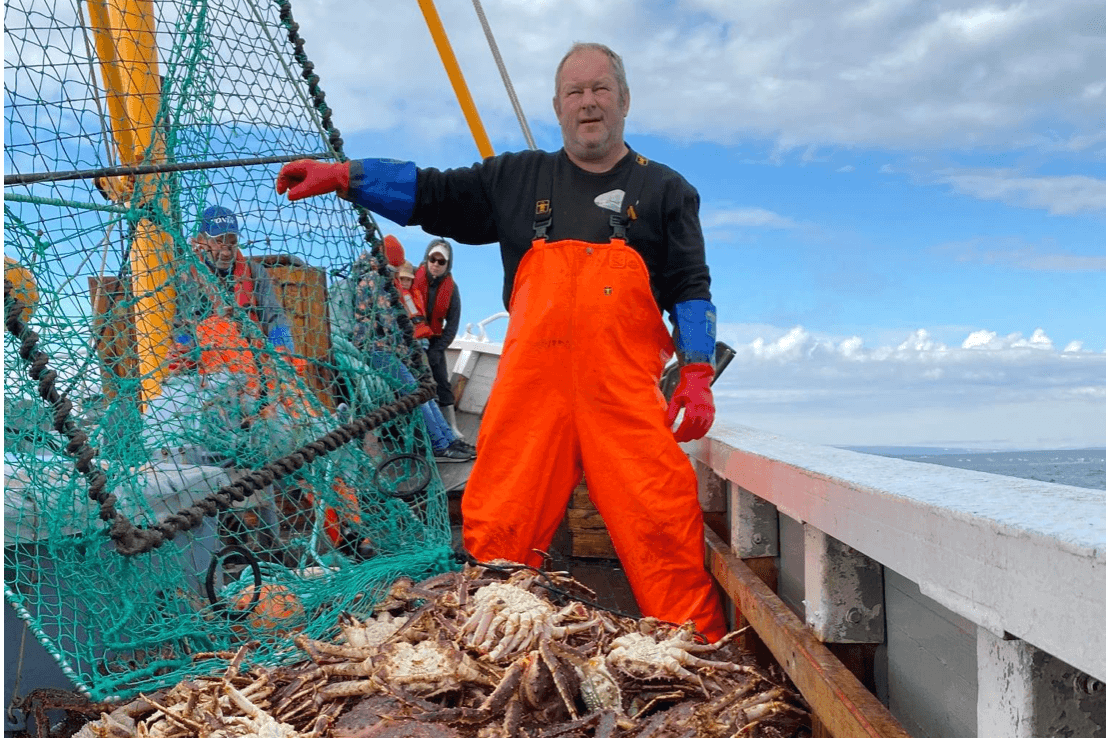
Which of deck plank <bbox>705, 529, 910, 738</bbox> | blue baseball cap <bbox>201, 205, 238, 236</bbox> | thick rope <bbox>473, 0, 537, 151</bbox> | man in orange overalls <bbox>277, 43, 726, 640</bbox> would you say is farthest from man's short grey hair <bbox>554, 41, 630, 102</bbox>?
thick rope <bbox>473, 0, 537, 151</bbox>

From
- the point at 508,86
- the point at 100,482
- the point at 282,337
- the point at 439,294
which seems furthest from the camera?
the point at 439,294

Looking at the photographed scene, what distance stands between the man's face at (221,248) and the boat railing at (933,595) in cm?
209

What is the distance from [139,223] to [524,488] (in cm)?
177

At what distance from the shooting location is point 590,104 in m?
3.62

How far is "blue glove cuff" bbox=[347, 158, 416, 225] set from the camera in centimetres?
361

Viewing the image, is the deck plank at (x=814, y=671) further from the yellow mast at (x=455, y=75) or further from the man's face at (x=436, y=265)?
the yellow mast at (x=455, y=75)

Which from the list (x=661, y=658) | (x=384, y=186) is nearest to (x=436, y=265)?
(x=384, y=186)

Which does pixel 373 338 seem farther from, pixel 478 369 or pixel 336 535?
pixel 478 369

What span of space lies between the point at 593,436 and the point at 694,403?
45cm

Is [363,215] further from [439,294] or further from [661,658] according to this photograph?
[439,294]

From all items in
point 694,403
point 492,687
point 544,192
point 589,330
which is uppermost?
point 544,192

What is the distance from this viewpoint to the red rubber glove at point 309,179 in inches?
136

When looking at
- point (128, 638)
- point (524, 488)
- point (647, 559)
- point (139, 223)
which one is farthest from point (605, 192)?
point (128, 638)

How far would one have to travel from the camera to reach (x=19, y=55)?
300 cm
